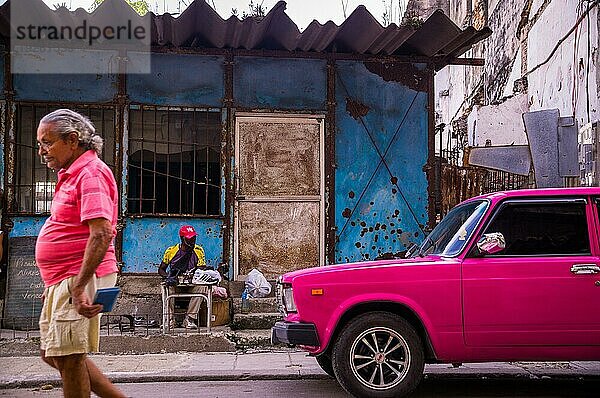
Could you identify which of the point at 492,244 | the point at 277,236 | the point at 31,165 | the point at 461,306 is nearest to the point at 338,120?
the point at 277,236

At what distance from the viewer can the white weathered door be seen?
454 inches

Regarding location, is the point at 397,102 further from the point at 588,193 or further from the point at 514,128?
the point at 588,193

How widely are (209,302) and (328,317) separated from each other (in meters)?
3.52

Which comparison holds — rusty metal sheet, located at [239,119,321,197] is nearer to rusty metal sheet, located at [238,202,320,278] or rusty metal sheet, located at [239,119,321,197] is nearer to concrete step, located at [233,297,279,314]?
rusty metal sheet, located at [238,202,320,278]

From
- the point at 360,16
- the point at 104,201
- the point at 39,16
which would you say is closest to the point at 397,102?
the point at 360,16

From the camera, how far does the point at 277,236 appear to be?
1160 centimetres

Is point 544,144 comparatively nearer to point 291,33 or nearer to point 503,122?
point 291,33

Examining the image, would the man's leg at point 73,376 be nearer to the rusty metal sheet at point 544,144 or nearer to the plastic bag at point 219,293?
the plastic bag at point 219,293

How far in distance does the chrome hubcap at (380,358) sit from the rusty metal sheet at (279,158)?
5059mm

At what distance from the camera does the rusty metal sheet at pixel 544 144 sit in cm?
1038

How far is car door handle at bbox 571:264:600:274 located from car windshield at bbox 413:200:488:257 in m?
0.89

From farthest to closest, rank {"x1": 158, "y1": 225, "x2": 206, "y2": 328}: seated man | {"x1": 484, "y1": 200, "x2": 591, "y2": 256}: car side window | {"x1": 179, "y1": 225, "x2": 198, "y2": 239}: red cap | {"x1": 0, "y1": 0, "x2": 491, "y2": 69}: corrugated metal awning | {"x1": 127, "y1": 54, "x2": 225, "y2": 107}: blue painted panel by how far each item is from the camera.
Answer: {"x1": 127, "y1": 54, "x2": 225, "y2": 107}: blue painted panel < {"x1": 179, "y1": 225, "x2": 198, "y2": 239}: red cap < {"x1": 158, "y1": 225, "x2": 206, "y2": 328}: seated man < {"x1": 0, "y1": 0, "x2": 491, "y2": 69}: corrugated metal awning < {"x1": 484, "y1": 200, "x2": 591, "y2": 256}: car side window

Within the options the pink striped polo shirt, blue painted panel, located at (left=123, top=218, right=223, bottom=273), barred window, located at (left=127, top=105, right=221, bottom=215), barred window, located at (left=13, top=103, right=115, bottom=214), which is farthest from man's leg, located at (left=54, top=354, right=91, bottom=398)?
barred window, located at (left=13, top=103, right=115, bottom=214)

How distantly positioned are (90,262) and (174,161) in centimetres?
710
